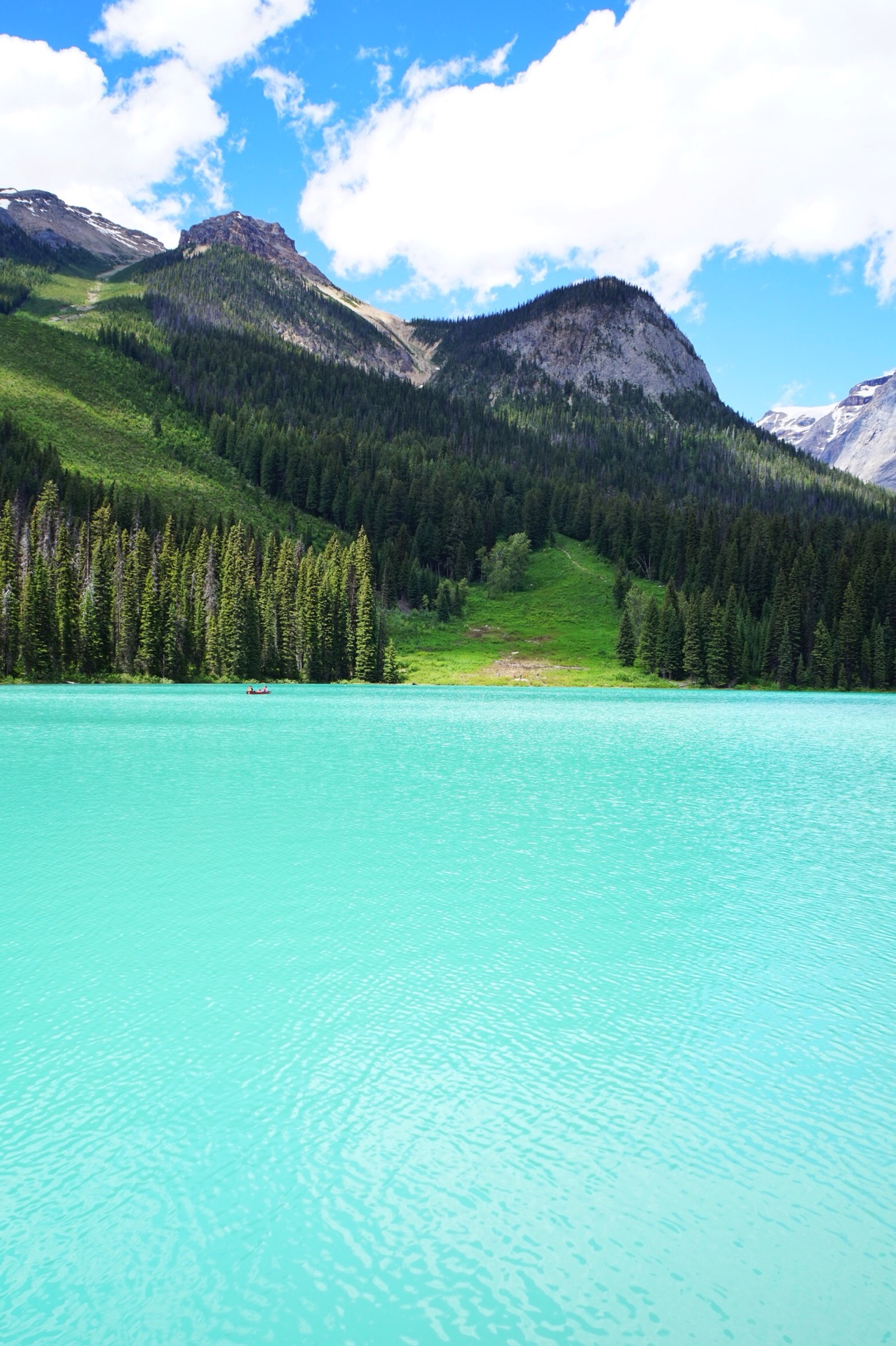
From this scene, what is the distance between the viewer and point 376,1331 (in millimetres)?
7430

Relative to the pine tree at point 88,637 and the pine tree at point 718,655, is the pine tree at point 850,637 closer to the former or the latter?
the pine tree at point 718,655

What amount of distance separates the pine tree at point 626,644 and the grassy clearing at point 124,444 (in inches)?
2828

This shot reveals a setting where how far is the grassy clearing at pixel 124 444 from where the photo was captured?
16338cm

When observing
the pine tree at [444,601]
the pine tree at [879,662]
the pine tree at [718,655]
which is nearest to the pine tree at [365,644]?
the pine tree at [444,601]

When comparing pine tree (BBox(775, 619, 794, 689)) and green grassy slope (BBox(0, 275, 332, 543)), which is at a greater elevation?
green grassy slope (BBox(0, 275, 332, 543))

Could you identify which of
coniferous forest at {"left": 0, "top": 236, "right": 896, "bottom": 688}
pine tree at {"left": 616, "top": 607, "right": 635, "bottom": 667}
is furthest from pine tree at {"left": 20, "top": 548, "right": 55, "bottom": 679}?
pine tree at {"left": 616, "top": 607, "right": 635, "bottom": 667}

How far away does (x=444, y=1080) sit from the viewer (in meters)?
12.0

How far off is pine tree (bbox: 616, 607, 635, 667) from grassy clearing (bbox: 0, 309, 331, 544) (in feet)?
236

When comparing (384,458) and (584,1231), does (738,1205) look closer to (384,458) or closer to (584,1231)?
(584,1231)

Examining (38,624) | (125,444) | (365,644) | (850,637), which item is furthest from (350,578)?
(125,444)

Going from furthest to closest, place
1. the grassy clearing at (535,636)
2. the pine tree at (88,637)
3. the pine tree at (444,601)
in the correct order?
1. the pine tree at (444,601)
2. the grassy clearing at (535,636)
3. the pine tree at (88,637)

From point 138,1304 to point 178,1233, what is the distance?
0.94 meters

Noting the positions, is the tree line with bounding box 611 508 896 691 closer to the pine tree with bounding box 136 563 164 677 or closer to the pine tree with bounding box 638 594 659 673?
the pine tree with bounding box 638 594 659 673

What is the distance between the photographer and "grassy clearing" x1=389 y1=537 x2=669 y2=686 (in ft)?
412
